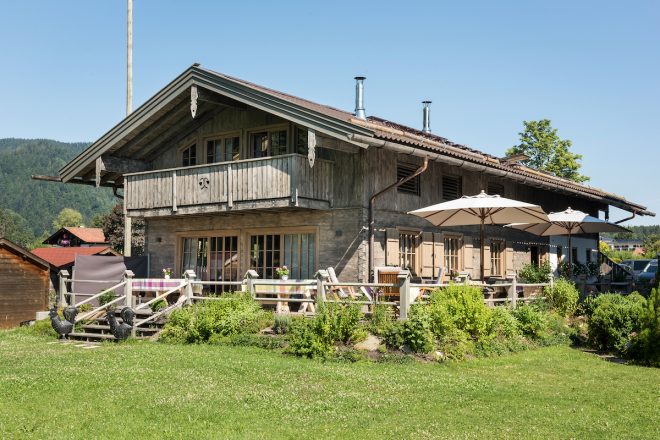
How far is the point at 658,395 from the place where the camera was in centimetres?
994

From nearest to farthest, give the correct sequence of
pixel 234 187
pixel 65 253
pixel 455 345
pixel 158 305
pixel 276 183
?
pixel 455 345, pixel 276 183, pixel 158 305, pixel 234 187, pixel 65 253

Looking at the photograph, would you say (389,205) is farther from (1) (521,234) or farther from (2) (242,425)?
(2) (242,425)

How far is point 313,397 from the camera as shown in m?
9.47

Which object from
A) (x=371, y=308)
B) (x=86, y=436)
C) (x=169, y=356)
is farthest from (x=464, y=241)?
(x=86, y=436)

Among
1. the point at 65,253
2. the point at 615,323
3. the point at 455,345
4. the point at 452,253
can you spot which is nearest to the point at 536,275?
the point at 452,253

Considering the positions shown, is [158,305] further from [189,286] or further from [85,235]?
[85,235]

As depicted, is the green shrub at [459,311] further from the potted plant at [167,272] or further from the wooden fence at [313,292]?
the potted plant at [167,272]

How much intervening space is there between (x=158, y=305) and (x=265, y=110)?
5514mm

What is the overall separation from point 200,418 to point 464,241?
1411 cm

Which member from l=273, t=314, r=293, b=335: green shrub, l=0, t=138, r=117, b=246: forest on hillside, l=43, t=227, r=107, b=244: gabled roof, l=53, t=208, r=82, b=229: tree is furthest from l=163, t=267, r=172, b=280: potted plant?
l=0, t=138, r=117, b=246: forest on hillside

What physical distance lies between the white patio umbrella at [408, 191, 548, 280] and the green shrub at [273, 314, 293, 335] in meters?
4.20

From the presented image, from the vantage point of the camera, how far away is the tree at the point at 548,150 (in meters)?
44.0

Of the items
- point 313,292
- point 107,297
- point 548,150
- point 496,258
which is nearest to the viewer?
point 313,292

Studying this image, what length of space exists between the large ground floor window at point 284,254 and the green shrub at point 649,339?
8.13 metres
